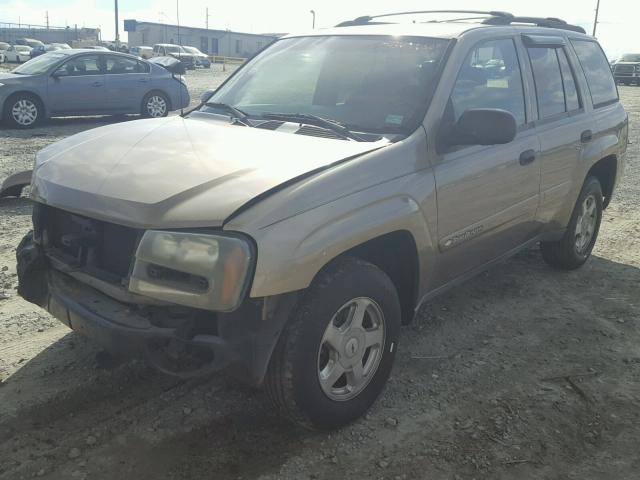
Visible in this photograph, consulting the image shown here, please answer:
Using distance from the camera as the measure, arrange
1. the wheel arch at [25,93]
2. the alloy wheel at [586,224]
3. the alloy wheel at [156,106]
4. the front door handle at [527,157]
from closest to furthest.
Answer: the front door handle at [527,157]
the alloy wheel at [586,224]
the wheel arch at [25,93]
the alloy wheel at [156,106]

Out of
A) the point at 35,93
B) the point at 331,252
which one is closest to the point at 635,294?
the point at 331,252

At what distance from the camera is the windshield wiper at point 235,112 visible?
11.9 ft

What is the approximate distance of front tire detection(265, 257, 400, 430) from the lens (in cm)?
265

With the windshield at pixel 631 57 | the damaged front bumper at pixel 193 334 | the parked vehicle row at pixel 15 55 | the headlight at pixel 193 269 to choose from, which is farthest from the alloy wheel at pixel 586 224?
the parked vehicle row at pixel 15 55

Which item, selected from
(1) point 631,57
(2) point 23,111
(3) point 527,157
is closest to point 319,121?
(3) point 527,157

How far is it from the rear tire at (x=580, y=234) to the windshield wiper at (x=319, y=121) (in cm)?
250

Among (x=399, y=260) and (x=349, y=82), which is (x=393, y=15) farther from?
(x=399, y=260)

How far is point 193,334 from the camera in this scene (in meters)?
2.50

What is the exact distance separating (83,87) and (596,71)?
993 cm

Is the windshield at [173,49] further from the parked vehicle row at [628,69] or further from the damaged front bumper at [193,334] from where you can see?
the damaged front bumper at [193,334]

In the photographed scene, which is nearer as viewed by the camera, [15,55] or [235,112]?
[235,112]

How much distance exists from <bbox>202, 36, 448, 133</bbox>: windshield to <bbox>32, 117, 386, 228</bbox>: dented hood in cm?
35

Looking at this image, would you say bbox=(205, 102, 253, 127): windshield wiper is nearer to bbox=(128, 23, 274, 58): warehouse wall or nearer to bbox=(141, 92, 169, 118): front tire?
bbox=(141, 92, 169, 118): front tire

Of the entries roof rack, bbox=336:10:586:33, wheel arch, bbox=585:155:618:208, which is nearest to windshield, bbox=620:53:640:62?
wheel arch, bbox=585:155:618:208
